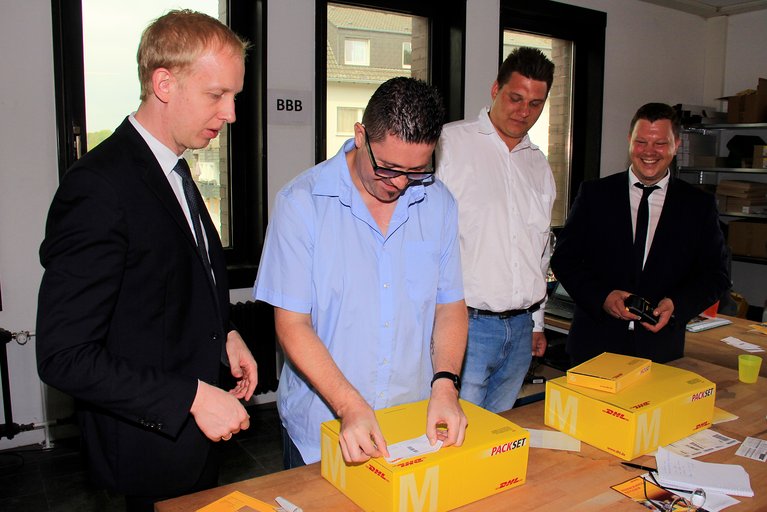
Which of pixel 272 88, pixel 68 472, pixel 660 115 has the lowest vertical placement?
pixel 68 472

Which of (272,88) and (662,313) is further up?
(272,88)

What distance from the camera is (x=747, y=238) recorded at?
5379 mm

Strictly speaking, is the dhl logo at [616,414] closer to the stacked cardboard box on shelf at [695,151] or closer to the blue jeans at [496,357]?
the blue jeans at [496,357]

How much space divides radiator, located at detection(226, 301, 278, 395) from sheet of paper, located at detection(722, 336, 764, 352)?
94.5 inches

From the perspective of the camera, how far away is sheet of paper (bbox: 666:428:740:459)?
160 cm

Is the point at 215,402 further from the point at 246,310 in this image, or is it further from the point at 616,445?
the point at 246,310

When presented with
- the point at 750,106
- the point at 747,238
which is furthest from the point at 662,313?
the point at 750,106

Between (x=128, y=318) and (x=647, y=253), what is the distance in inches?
76.3

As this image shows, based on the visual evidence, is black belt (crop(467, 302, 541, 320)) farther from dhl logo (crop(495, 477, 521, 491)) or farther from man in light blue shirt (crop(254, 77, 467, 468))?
dhl logo (crop(495, 477, 521, 491))

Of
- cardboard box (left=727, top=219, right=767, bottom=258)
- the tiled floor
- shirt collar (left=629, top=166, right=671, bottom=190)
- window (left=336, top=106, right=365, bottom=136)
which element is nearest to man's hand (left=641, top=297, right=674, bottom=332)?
shirt collar (left=629, top=166, right=671, bottom=190)

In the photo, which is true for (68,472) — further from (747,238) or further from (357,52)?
(747,238)

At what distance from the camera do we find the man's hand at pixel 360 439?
124 centimetres

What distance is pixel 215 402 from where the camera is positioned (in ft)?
4.11

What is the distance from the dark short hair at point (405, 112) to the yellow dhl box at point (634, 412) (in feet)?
2.66
